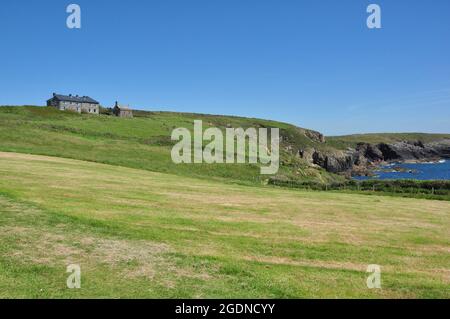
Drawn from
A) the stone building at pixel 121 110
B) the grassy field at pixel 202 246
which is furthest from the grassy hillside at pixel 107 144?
the stone building at pixel 121 110

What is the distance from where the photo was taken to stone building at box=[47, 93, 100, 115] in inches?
6137

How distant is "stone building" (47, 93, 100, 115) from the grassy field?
438 ft

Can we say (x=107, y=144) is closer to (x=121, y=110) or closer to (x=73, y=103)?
(x=121, y=110)

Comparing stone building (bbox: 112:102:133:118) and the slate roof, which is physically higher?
the slate roof

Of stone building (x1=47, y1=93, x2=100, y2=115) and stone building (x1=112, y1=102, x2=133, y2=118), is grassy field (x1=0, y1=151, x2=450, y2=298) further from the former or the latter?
stone building (x1=47, y1=93, x2=100, y2=115)

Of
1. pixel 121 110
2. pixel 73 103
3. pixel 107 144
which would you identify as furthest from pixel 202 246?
pixel 73 103

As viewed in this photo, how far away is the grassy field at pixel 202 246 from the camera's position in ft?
43.8

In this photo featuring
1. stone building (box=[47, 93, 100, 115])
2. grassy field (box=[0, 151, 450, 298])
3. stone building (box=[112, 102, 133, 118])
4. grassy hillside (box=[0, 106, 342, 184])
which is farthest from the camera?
stone building (box=[47, 93, 100, 115])

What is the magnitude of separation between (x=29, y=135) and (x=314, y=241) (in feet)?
212

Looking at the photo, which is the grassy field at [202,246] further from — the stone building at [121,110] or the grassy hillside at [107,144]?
the stone building at [121,110]

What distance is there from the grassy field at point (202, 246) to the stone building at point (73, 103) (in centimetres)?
13338

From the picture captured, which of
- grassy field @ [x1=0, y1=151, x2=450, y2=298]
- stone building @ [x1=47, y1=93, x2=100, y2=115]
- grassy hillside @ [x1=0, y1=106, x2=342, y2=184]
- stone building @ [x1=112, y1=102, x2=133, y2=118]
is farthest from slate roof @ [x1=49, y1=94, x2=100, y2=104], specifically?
grassy field @ [x1=0, y1=151, x2=450, y2=298]

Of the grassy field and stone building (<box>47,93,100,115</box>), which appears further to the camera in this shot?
stone building (<box>47,93,100,115</box>)

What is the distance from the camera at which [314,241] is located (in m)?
20.6
